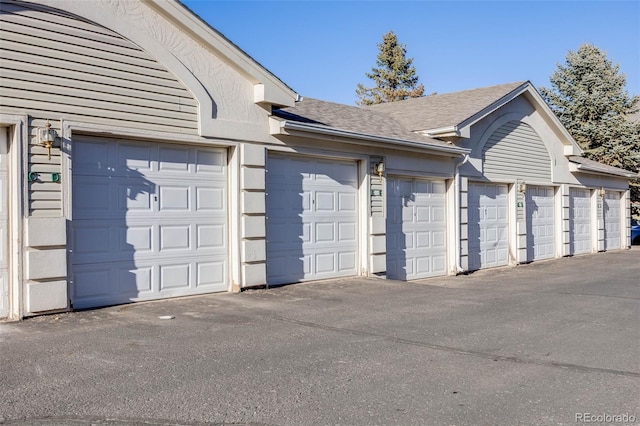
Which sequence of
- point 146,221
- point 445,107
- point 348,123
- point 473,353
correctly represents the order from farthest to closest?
1. point 445,107
2. point 348,123
3. point 146,221
4. point 473,353

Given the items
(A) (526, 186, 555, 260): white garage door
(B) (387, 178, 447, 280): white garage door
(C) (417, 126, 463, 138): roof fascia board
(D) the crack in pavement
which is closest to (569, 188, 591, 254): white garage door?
(A) (526, 186, 555, 260): white garage door

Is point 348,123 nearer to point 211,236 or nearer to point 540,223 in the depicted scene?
point 211,236

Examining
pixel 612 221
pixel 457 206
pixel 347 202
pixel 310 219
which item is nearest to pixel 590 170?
pixel 612 221

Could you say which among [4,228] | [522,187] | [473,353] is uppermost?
[522,187]

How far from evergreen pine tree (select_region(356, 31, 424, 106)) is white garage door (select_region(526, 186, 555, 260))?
29.5 meters

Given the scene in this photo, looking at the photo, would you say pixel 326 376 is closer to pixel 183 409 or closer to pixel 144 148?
pixel 183 409

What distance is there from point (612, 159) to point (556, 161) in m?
13.9

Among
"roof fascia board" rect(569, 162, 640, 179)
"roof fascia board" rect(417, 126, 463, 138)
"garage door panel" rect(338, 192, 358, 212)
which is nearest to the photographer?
"garage door panel" rect(338, 192, 358, 212)

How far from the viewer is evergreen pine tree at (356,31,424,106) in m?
48.8

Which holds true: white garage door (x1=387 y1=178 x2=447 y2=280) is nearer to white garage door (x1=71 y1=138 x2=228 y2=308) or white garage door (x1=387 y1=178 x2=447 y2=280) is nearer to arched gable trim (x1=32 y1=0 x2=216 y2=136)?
white garage door (x1=71 y1=138 x2=228 y2=308)

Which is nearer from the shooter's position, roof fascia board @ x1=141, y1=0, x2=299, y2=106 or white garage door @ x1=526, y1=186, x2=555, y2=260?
roof fascia board @ x1=141, y1=0, x2=299, y2=106

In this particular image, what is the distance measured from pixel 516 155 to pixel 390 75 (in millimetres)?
32017

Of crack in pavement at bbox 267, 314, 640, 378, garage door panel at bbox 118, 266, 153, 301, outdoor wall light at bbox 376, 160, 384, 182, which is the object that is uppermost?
outdoor wall light at bbox 376, 160, 384, 182

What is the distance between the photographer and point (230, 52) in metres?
10.6
